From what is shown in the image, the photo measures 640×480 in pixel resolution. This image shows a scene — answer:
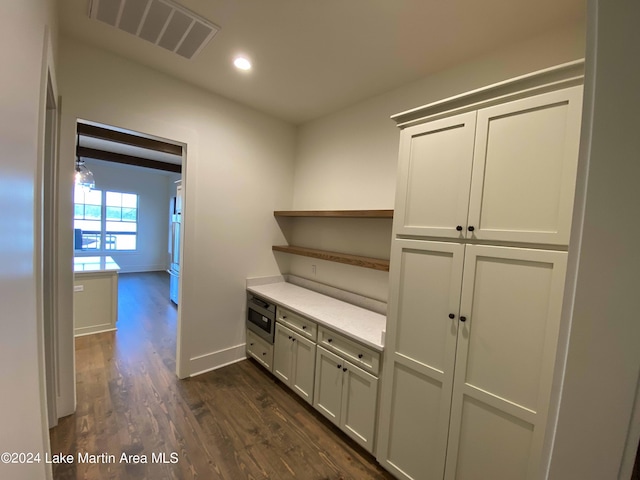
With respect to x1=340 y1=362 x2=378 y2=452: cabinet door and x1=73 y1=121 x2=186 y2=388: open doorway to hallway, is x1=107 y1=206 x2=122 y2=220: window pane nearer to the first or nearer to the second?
x1=73 y1=121 x2=186 y2=388: open doorway to hallway

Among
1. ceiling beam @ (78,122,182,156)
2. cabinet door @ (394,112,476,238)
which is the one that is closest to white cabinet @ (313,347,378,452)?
cabinet door @ (394,112,476,238)

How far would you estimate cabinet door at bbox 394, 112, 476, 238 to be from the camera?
1.44 metres

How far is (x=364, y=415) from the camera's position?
1.89m

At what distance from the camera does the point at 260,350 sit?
2896mm

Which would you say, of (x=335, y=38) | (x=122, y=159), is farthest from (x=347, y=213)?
(x=122, y=159)

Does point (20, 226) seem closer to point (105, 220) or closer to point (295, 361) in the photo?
point (295, 361)

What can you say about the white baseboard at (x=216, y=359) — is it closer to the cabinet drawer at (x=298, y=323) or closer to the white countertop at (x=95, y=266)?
the cabinet drawer at (x=298, y=323)

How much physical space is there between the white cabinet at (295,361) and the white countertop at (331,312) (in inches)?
9.5

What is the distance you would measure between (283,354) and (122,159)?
5.55 m

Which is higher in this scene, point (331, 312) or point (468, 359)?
Result: point (468, 359)

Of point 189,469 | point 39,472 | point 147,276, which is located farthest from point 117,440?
point 147,276

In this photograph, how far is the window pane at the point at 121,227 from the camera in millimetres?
7305

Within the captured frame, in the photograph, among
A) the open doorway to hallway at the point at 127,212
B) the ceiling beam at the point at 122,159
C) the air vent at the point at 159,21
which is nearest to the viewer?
the air vent at the point at 159,21

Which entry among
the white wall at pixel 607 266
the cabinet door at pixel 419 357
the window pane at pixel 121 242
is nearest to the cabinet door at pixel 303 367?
the cabinet door at pixel 419 357
